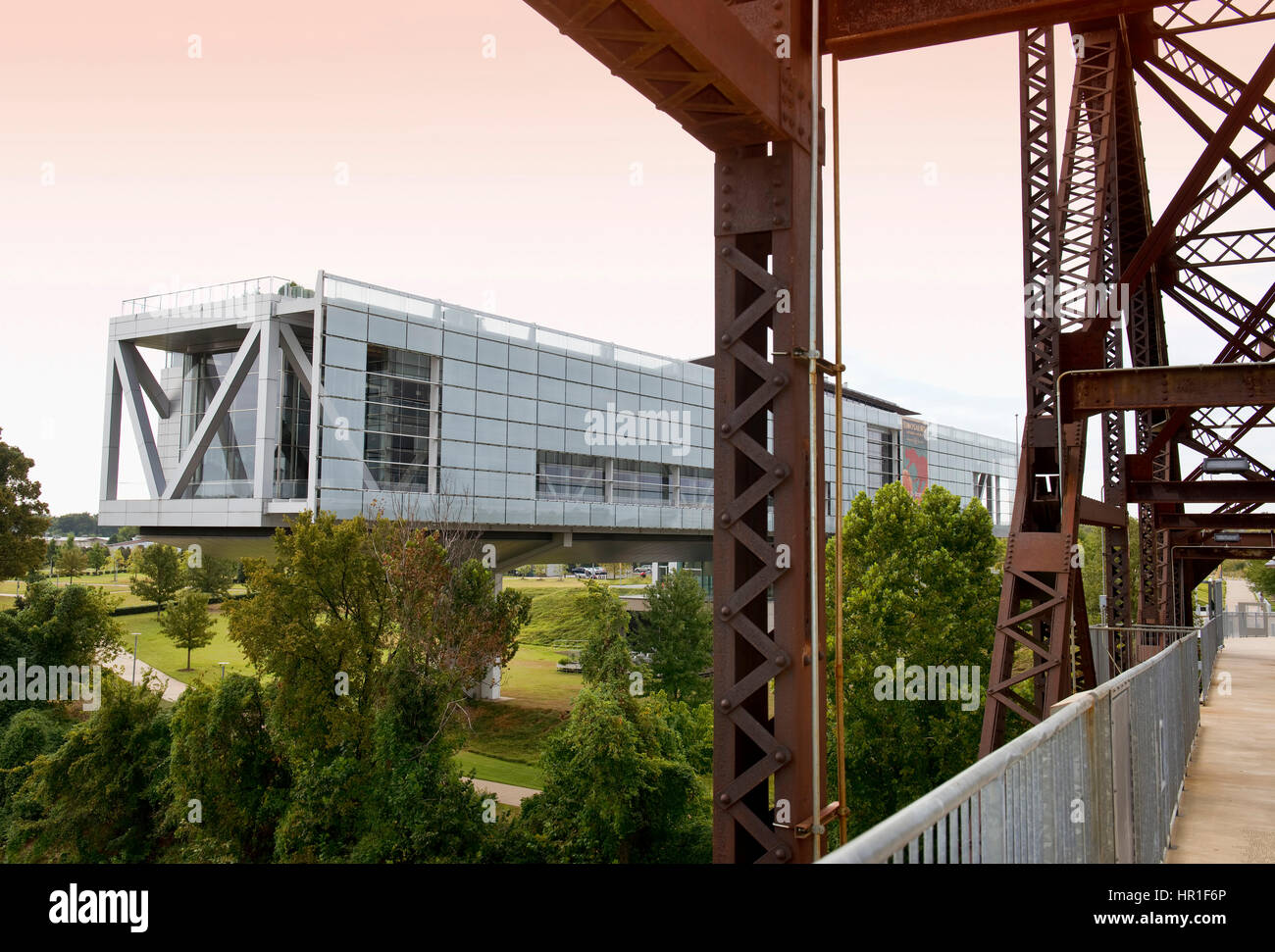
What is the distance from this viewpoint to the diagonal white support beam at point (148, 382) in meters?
42.0

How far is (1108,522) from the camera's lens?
12.1m

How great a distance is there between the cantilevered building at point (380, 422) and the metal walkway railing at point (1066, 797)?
32.0 metres

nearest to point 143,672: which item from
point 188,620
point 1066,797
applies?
point 188,620

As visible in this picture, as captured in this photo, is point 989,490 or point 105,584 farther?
point 989,490

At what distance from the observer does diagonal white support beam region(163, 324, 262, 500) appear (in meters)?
38.5

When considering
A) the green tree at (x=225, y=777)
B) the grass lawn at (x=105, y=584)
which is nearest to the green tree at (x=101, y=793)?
the green tree at (x=225, y=777)

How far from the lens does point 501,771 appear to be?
112ft

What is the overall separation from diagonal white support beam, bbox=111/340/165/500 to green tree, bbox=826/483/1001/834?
30.1 meters

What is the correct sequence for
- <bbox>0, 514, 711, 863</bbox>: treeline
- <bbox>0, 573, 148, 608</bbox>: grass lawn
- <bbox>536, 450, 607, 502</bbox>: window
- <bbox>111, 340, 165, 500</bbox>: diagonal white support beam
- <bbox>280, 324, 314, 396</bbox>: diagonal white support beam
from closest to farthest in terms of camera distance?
<bbox>0, 514, 711, 863</bbox>: treeline → <bbox>280, 324, 314, 396</bbox>: diagonal white support beam → <bbox>111, 340, 165, 500</bbox>: diagonal white support beam → <bbox>536, 450, 607, 502</bbox>: window → <bbox>0, 573, 148, 608</bbox>: grass lawn

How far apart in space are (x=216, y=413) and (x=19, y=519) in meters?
11.1

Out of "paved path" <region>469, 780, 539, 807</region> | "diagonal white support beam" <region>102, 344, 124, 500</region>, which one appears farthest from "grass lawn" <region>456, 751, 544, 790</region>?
"diagonal white support beam" <region>102, 344, 124, 500</region>

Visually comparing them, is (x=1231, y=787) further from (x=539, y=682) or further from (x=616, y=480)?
(x=539, y=682)

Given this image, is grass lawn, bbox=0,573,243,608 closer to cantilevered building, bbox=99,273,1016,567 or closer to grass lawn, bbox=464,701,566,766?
cantilevered building, bbox=99,273,1016,567
